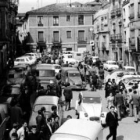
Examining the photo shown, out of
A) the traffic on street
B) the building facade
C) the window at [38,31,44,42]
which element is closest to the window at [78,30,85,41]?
the window at [38,31,44,42]

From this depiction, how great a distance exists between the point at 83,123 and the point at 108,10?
38753 mm

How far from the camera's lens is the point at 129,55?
128 ft

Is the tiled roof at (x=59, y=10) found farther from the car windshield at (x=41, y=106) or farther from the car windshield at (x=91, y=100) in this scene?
the car windshield at (x=41, y=106)

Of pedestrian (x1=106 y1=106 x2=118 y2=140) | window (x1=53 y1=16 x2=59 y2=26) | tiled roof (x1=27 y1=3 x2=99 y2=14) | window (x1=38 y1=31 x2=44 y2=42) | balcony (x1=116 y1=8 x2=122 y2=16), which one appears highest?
tiled roof (x1=27 y1=3 x2=99 y2=14)

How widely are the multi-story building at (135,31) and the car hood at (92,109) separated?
19.5 meters

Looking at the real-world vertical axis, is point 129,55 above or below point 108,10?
below

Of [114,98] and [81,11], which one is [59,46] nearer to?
[81,11]

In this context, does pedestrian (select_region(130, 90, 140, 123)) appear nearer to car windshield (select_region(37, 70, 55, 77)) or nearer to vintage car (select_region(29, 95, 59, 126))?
vintage car (select_region(29, 95, 59, 126))

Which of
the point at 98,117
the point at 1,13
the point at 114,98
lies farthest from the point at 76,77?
the point at 1,13

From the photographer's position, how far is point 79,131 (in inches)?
390

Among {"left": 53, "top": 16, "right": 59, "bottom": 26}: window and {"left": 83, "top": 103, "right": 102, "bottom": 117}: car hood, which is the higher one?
{"left": 53, "top": 16, "right": 59, "bottom": 26}: window

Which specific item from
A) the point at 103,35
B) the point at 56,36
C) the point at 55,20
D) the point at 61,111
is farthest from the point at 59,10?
the point at 61,111

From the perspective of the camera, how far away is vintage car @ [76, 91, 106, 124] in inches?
583

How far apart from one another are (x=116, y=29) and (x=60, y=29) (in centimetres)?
1990
